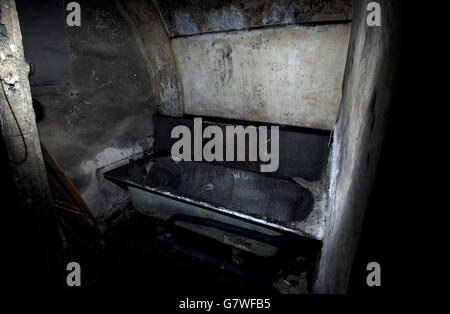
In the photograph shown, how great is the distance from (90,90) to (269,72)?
2595 millimetres

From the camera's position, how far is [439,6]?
47 centimetres

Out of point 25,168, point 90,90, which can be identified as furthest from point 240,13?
point 25,168

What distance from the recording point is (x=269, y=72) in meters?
3.13

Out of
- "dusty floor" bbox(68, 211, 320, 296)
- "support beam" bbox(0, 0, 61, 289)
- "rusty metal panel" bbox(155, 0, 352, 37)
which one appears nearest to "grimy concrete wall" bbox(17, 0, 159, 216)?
"rusty metal panel" bbox(155, 0, 352, 37)

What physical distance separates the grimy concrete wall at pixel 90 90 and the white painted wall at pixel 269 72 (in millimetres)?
845

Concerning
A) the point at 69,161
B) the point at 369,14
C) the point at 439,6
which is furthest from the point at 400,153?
the point at 69,161

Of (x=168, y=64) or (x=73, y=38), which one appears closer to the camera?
(x=73, y=38)

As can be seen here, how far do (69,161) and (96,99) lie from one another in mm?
979

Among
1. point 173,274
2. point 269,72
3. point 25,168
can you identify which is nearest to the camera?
point 25,168

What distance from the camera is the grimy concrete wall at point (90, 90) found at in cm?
266

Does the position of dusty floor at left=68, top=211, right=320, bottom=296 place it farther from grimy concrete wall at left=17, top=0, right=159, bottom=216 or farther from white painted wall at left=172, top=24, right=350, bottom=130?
white painted wall at left=172, top=24, right=350, bottom=130

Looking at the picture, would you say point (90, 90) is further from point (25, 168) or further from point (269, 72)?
point (269, 72)

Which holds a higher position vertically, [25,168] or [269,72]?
[269,72]
